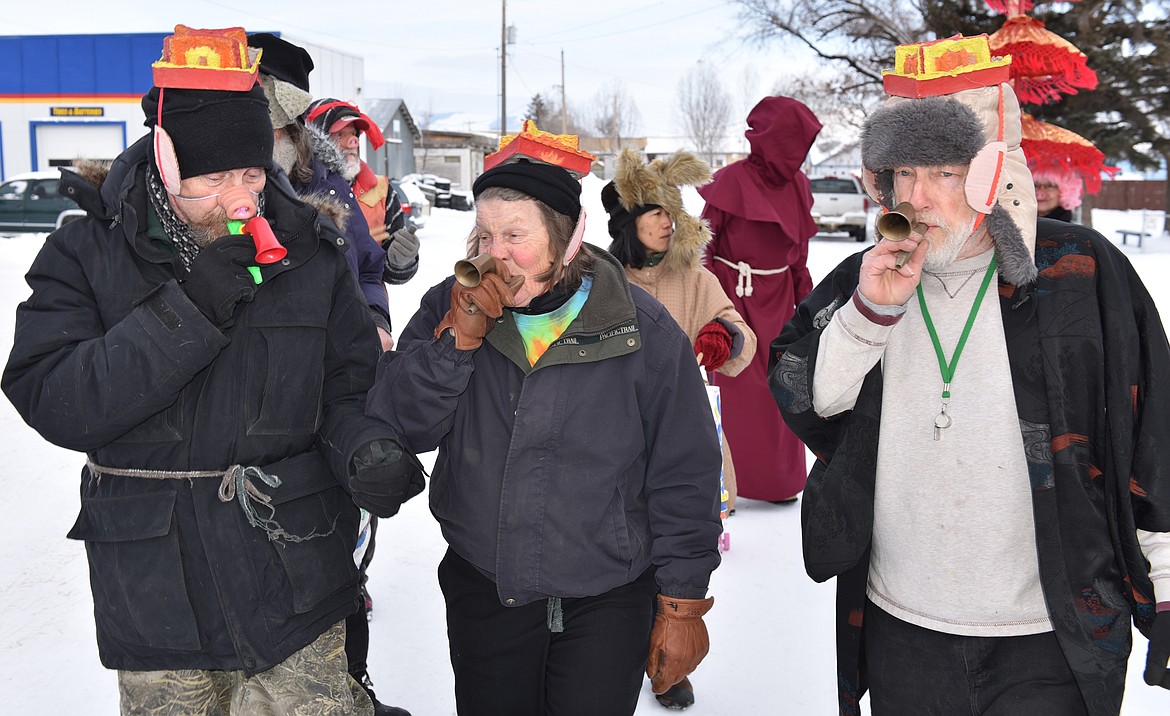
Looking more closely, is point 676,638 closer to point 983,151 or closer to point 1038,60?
point 983,151

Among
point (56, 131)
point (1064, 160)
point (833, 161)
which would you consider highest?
point (833, 161)

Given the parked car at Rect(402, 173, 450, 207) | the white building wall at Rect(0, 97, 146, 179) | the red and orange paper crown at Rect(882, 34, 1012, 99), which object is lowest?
the red and orange paper crown at Rect(882, 34, 1012, 99)

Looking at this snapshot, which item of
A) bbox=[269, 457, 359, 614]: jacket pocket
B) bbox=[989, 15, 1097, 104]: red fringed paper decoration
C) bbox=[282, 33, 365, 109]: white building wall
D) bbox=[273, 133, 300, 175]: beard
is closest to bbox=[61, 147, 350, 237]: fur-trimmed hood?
bbox=[269, 457, 359, 614]: jacket pocket

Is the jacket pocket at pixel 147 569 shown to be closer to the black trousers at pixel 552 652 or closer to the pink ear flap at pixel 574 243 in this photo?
the black trousers at pixel 552 652

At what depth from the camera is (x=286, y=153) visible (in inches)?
145

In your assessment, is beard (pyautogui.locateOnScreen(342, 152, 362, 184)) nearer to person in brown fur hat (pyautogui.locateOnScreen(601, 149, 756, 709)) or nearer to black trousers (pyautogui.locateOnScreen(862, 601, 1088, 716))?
person in brown fur hat (pyautogui.locateOnScreen(601, 149, 756, 709))

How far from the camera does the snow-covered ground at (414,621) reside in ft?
11.6

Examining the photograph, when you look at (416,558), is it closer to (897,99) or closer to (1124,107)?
(897,99)

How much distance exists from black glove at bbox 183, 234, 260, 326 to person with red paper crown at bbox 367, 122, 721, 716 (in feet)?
1.35

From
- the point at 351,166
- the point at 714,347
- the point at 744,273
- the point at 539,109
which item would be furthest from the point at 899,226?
the point at 539,109

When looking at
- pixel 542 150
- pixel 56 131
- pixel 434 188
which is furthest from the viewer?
pixel 434 188

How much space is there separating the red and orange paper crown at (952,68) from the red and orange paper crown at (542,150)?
2.66 ft

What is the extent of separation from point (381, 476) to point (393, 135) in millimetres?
45109

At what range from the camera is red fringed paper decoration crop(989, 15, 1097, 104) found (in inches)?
198
